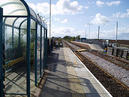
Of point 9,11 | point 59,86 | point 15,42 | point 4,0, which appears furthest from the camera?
point 15,42

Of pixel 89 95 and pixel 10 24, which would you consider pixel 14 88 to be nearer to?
pixel 89 95

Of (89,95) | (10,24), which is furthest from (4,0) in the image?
(89,95)

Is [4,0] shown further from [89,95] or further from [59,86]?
[89,95]

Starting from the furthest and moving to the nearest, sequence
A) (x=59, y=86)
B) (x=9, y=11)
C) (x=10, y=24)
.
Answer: (x=10, y=24), (x=59, y=86), (x=9, y=11)

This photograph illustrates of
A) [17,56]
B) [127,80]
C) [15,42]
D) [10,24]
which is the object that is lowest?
[127,80]

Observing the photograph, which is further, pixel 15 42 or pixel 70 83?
pixel 15 42

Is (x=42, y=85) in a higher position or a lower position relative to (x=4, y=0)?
lower

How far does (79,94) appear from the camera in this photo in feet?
17.5

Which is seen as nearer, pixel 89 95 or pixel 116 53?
pixel 89 95

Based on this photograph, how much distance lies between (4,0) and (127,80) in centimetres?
696

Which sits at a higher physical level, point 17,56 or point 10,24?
point 10,24

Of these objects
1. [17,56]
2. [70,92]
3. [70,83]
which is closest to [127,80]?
[70,83]

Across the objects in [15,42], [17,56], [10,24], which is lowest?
[17,56]

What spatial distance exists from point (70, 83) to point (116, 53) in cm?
1380
